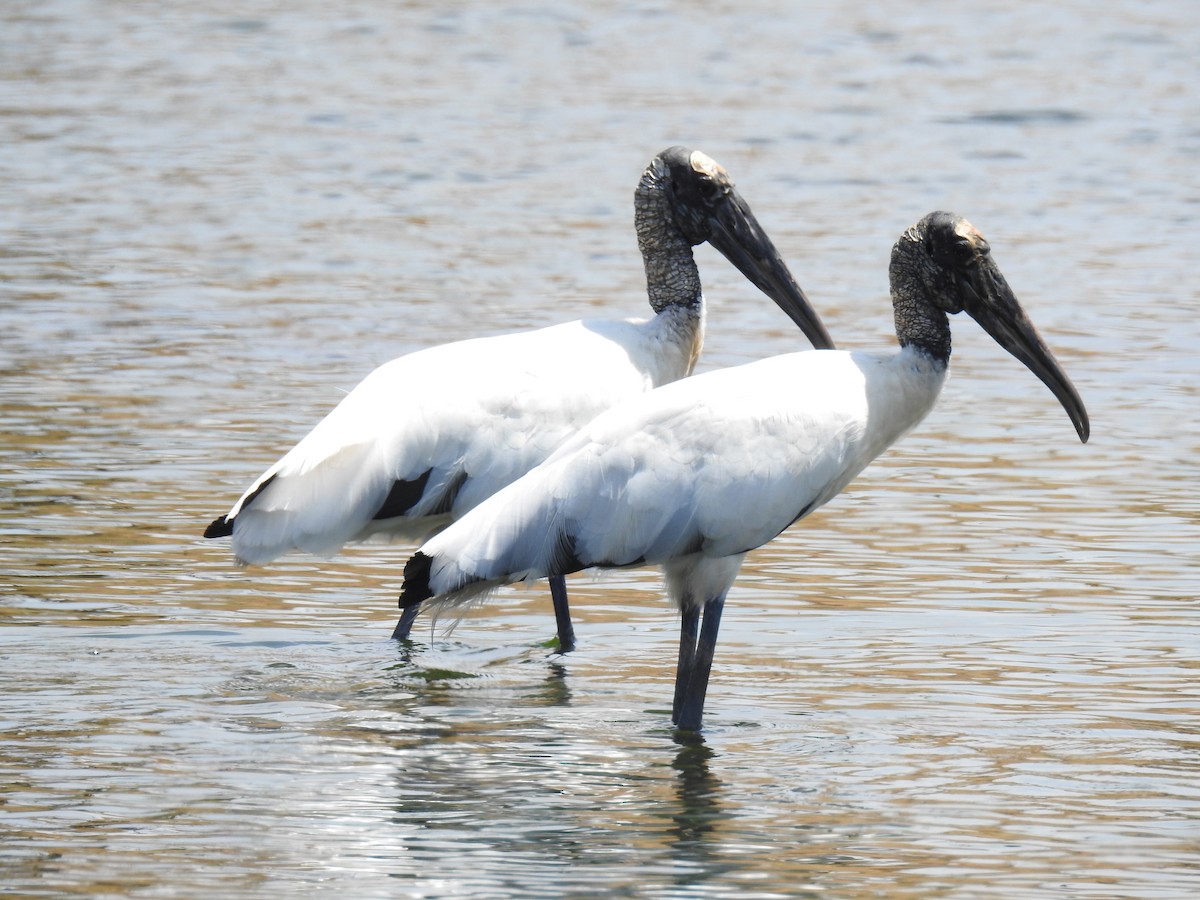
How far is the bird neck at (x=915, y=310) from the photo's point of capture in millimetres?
7082

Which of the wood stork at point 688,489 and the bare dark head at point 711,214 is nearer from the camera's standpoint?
the wood stork at point 688,489

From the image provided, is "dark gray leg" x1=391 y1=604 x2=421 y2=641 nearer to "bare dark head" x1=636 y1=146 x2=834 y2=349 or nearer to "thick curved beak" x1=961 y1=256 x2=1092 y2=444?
"bare dark head" x1=636 y1=146 x2=834 y2=349

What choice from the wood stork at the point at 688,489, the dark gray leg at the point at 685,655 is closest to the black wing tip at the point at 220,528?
the wood stork at the point at 688,489

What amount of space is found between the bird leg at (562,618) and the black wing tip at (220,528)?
3.26ft

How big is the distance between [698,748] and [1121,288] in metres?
7.57

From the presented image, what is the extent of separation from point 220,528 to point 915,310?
2.20 meters

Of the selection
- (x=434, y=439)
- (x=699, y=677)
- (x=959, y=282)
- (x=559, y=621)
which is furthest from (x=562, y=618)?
(x=959, y=282)

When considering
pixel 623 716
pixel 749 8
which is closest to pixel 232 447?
pixel 623 716

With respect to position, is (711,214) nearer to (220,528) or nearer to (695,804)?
(220,528)

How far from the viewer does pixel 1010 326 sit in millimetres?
7250

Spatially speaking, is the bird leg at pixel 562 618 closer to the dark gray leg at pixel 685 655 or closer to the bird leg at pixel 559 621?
the bird leg at pixel 559 621

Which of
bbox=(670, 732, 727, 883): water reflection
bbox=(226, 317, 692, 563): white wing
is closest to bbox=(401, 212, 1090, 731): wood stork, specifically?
bbox=(670, 732, 727, 883): water reflection

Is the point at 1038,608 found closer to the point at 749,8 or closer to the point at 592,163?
the point at 592,163

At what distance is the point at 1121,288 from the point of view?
13539 mm
